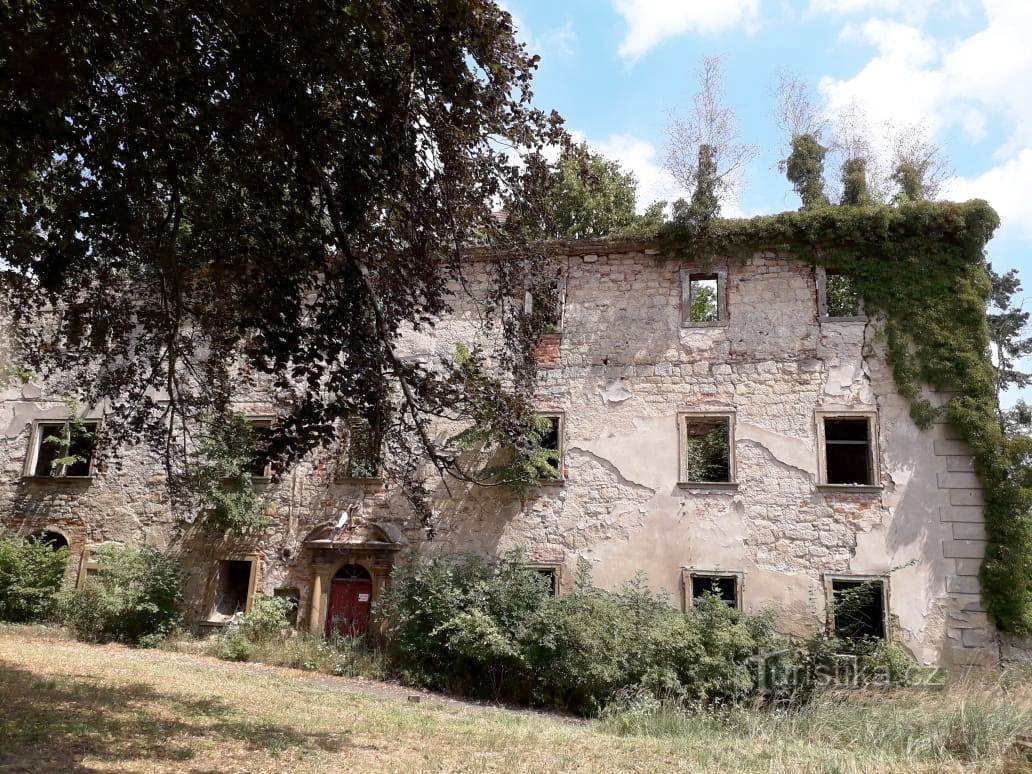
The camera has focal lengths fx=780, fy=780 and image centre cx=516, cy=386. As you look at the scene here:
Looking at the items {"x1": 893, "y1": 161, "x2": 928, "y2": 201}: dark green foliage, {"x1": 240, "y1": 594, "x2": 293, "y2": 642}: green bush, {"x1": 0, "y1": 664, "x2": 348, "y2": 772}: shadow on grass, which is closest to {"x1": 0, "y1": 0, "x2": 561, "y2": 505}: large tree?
{"x1": 0, "y1": 664, "x2": 348, "y2": 772}: shadow on grass

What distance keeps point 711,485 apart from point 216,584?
9.92 m

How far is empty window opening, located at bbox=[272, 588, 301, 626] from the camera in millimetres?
14945

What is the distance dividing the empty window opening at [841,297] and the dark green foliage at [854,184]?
157 cm

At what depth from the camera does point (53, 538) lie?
17031 mm

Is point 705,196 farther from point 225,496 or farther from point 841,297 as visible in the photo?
point 225,496

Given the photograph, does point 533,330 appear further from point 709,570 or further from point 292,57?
point 709,570

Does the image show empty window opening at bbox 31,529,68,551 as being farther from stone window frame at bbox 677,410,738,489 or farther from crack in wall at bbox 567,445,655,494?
stone window frame at bbox 677,410,738,489

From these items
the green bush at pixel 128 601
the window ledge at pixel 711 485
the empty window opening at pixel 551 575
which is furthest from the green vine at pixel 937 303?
the green bush at pixel 128 601

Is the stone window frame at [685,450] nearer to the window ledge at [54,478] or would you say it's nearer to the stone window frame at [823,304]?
the stone window frame at [823,304]

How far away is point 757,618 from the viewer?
39.9ft

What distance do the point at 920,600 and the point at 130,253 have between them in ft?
40.3

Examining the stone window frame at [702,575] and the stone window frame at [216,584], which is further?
the stone window frame at [216,584]

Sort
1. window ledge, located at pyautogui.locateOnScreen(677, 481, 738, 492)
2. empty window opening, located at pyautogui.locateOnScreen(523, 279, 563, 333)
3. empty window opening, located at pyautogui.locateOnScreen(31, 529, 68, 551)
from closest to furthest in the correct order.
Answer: empty window opening, located at pyautogui.locateOnScreen(523, 279, 563, 333) → window ledge, located at pyautogui.locateOnScreen(677, 481, 738, 492) → empty window opening, located at pyautogui.locateOnScreen(31, 529, 68, 551)

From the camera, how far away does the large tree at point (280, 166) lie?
5.02 meters
